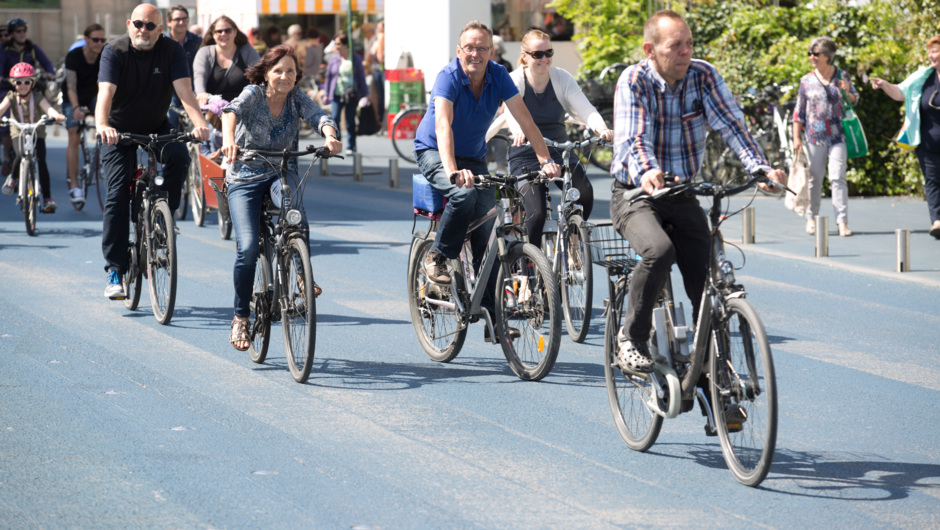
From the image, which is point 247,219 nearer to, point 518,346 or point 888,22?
point 518,346

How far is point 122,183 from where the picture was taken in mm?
8820

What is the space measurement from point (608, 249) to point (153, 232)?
10.2ft

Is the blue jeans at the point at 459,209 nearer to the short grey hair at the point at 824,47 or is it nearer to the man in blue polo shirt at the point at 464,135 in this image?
the man in blue polo shirt at the point at 464,135

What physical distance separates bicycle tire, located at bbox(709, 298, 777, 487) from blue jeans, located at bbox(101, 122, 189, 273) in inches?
186

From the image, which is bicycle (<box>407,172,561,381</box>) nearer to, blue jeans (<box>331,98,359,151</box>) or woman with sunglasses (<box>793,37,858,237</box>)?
woman with sunglasses (<box>793,37,858,237</box>)

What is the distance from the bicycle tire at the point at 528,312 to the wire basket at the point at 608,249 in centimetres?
30

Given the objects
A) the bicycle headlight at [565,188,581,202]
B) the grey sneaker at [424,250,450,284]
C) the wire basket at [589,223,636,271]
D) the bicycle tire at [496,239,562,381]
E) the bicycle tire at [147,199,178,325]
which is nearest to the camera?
the wire basket at [589,223,636,271]

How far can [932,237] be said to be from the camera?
12.6 meters

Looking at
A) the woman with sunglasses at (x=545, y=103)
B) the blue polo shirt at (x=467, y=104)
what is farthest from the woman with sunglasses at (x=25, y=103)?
the blue polo shirt at (x=467, y=104)

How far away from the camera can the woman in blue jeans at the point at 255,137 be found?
7184mm

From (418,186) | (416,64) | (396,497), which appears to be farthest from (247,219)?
(416,64)

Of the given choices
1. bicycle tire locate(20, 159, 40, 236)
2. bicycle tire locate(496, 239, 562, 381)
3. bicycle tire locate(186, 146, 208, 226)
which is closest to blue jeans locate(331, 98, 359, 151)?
bicycle tire locate(186, 146, 208, 226)

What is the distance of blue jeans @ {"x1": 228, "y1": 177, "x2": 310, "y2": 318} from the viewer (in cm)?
716

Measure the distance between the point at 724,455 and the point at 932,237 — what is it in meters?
8.15
